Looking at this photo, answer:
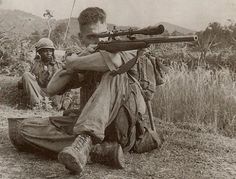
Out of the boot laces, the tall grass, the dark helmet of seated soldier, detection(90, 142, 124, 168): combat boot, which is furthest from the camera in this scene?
the dark helmet of seated soldier

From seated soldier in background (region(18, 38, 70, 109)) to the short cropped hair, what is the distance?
3.47 m

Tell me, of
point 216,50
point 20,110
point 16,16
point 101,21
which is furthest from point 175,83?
point 16,16

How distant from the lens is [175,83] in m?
8.00

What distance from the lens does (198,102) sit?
7363 millimetres

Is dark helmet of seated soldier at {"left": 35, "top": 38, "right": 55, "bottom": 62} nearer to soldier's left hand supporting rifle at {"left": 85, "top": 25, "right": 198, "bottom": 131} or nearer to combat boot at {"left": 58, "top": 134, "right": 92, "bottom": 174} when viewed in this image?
soldier's left hand supporting rifle at {"left": 85, "top": 25, "right": 198, "bottom": 131}

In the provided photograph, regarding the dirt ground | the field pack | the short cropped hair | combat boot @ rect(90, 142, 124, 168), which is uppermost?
the short cropped hair

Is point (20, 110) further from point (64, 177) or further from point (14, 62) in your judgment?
point (64, 177)


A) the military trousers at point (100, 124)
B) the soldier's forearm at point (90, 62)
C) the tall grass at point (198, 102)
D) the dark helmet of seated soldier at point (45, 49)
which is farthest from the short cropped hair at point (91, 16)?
the dark helmet of seated soldier at point (45, 49)

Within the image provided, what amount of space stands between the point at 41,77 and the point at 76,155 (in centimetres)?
469

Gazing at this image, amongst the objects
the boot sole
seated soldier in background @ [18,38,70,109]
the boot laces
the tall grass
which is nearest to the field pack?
the tall grass

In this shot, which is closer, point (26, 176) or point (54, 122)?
point (26, 176)

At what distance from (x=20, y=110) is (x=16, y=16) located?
19235 mm

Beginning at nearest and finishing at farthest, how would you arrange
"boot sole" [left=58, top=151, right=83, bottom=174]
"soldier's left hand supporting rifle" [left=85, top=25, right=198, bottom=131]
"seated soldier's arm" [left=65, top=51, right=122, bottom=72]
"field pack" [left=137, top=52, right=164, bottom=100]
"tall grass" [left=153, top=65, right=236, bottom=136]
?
"boot sole" [left=58, top=151, right=83, bottom=174], "soldier's left hand supporting rifle" [left=85, top=25, right=198, bottom=131], "seated soldier's arm" [left=65, top=51, right=122, bottom=72], "field pack" [left=137, top=52, right=164, bottom=100], "tall grass" [left=153, top=65, right=236, bottom=136]

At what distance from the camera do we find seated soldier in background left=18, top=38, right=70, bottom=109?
774cm
